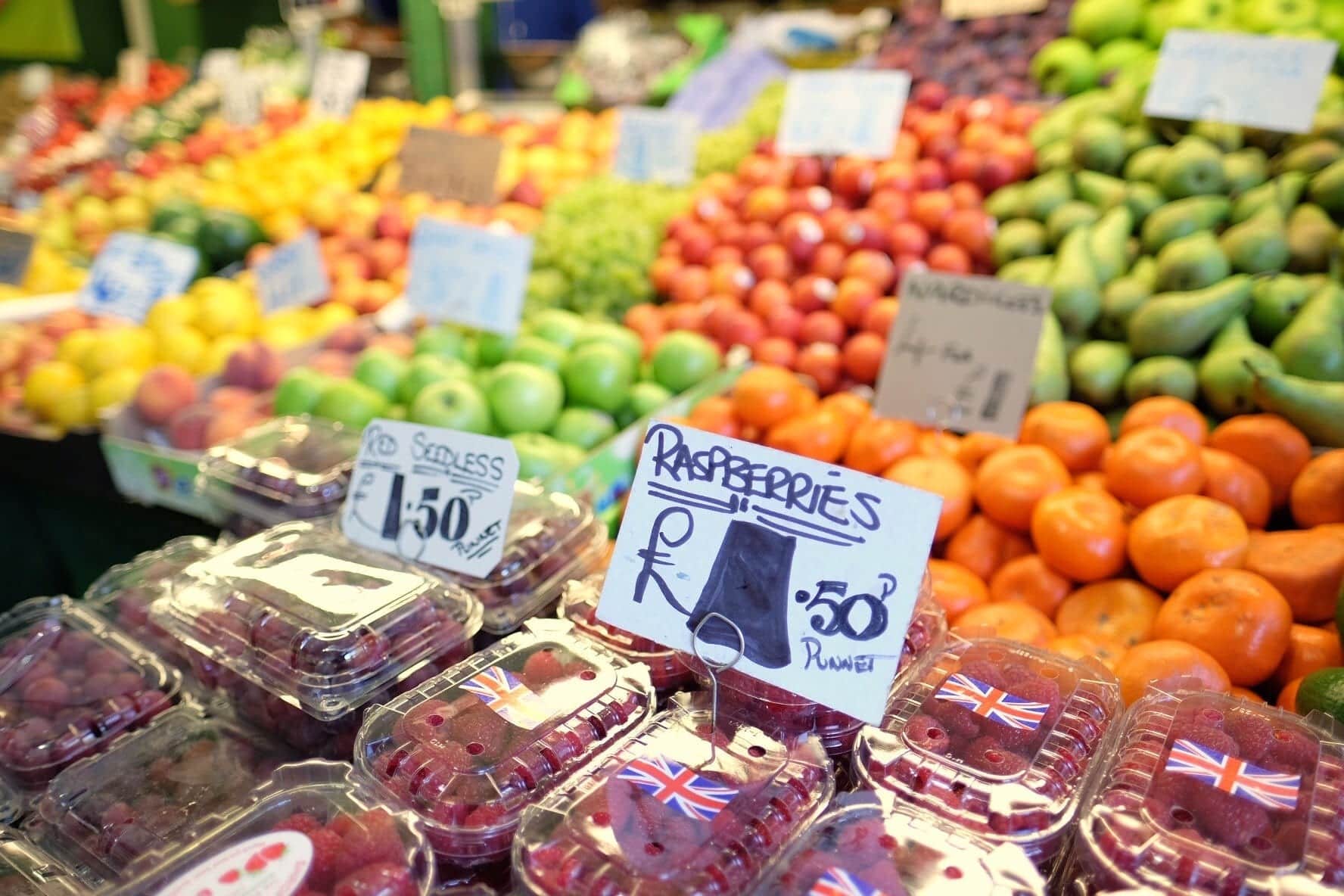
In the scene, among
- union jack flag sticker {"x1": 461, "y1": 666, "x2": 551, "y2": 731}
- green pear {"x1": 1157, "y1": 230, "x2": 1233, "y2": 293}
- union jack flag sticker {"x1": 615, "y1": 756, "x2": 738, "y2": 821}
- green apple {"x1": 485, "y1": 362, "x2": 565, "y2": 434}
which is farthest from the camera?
green apple {"x1": 485, "y1": 362, "x2": 565, "y2": 434}

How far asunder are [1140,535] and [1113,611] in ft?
0.39

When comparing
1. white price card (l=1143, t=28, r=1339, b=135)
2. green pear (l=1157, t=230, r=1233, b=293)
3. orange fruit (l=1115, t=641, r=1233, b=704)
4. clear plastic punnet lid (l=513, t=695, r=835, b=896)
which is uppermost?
white price card (l=1143, t=28, r=1339, b=135)

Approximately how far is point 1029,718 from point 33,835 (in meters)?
1.13

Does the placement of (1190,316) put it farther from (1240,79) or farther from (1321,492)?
(1240,79)

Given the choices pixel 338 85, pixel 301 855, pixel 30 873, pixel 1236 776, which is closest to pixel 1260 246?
pixel 1236 776

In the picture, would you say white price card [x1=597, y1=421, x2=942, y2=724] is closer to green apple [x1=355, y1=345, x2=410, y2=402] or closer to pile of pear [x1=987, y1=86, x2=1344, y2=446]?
pile of pear [x1=987, y1=86, x2=1344, y2=446]

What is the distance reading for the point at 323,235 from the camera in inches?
131

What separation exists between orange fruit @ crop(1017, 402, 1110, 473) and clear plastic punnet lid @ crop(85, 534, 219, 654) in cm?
141

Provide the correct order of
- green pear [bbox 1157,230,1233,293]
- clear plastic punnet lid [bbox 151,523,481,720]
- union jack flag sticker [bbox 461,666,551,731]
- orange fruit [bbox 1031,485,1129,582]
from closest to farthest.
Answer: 1. union jack flag sticker [bbox 461,666,551,731]
2. clear plastic punnet lid [bbox 151,523,481,720]
3. orange fruit [bbox 1031,485,1129,582]
4. green pear [bbox 1157,230,1233,293]

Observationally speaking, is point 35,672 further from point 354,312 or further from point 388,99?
point 388,99

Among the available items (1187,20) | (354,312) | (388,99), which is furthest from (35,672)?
(388,99)

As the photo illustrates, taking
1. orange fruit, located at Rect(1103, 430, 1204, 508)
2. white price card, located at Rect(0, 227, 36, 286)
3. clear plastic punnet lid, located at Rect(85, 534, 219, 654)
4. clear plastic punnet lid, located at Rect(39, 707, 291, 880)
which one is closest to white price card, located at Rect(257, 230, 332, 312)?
white price card, located at Rect(0, 227, 36, 286)

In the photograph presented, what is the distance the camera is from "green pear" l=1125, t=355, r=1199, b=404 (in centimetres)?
172

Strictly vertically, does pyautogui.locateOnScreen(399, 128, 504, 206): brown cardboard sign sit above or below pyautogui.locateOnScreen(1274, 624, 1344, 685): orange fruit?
above
